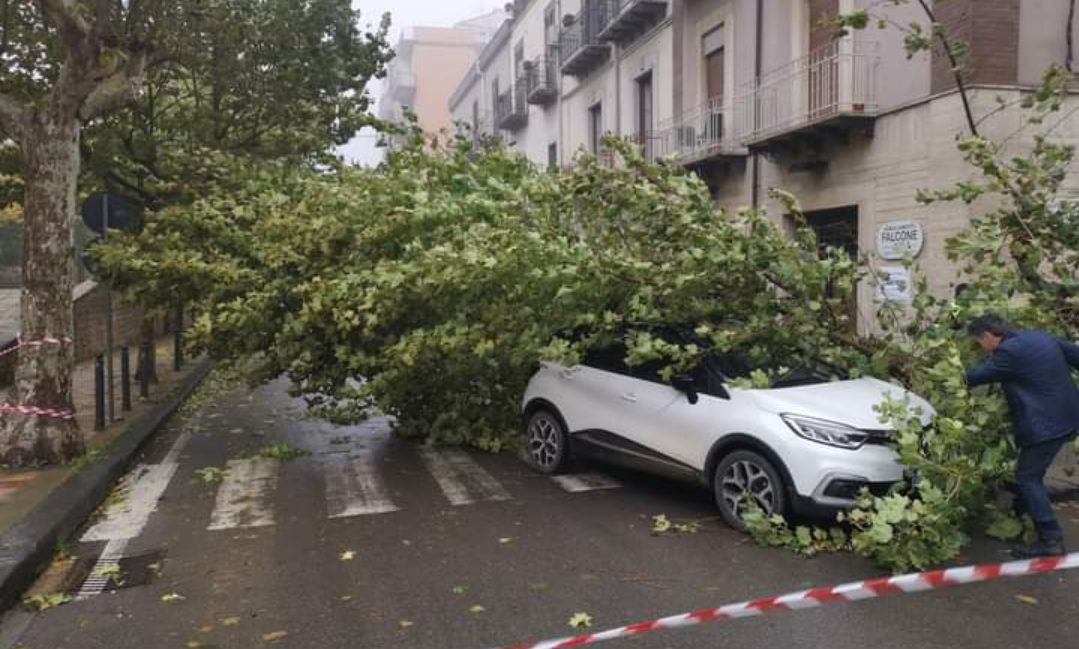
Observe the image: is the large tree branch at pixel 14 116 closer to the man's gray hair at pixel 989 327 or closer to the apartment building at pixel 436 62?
the man's gray hair at pixel 989 327

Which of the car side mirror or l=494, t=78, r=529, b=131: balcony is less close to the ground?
l=494, t=78, r=529, b=131: balcony

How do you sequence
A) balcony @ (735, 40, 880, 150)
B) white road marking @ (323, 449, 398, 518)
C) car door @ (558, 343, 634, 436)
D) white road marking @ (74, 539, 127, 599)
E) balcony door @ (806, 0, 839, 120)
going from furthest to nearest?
balcony door @ (806, 0, 839, 120) → balcony @ (735, 40, 880, 150) → car door @ (558, 343, 634, 436) → white road marking @ (323, 449, 398, 518) → white road marking @ (74, 539, 127, 599)

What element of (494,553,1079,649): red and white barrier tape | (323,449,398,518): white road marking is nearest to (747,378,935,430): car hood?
(494,553,1079,649): red and white barrier tape

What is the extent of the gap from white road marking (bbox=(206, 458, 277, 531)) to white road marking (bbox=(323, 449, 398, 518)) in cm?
47

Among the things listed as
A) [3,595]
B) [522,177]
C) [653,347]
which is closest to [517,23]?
[522,177]

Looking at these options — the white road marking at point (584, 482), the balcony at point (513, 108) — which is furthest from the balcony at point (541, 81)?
the white road marking at point (584, 482)

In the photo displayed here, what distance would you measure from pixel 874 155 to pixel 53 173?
34.0 feet

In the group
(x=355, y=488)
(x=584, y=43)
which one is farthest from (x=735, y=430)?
(x=584, y=43)

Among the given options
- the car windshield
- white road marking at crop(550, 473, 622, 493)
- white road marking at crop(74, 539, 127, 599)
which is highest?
the car windshield

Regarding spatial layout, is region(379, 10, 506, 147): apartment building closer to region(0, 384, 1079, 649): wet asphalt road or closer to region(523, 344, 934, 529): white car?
region(523, 344, 934, 529): white car

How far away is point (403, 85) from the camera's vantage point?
Result: 188 feet

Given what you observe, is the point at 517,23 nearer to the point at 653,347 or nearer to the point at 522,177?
the point at 522,177

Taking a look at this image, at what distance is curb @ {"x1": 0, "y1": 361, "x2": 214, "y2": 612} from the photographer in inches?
202

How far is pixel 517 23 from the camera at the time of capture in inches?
1205
